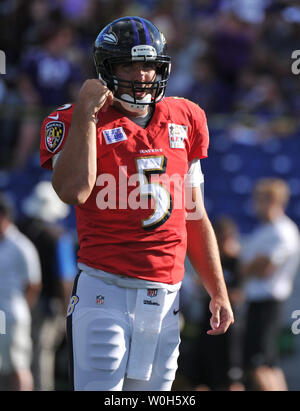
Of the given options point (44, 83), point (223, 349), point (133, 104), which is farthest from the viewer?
point (44, 83)

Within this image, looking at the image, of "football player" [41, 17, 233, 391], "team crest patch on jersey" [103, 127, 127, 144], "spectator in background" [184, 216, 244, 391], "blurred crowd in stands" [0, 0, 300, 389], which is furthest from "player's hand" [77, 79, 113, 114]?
"blurred crowd in stands" [0, 0, 300, 389]

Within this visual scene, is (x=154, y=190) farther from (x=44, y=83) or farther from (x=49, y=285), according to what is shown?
(x=44, y=83)

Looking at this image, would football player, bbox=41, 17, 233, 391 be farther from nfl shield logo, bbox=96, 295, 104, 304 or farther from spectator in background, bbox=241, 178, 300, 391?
spectator in background, bbox=241, 178, 300, 391

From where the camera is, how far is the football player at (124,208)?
285cm

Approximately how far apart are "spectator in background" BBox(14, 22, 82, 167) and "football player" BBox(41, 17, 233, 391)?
5.09 metres

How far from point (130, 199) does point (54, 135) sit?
1.26 feet

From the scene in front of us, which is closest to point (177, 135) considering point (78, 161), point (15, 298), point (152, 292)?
point (78, 161)

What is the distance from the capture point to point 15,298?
236 inches

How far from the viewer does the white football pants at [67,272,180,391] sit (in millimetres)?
2861

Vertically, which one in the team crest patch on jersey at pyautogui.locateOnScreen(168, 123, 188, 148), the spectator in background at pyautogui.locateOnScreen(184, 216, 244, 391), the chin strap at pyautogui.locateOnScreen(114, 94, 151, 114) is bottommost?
the spectator in background at pyautogui.locateOnScreen(184, 216, 244, 391)

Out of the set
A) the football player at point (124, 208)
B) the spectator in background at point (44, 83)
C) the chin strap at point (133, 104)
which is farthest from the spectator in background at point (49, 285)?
the chin strap at point (133, 104)

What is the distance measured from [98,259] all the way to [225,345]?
306 cm

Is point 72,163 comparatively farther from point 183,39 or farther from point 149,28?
point 183,39

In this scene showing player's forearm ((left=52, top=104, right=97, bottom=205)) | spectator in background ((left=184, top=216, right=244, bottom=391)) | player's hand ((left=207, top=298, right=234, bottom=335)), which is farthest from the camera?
spectator in background ((left=184, top=216, right=244, bottom=391))
